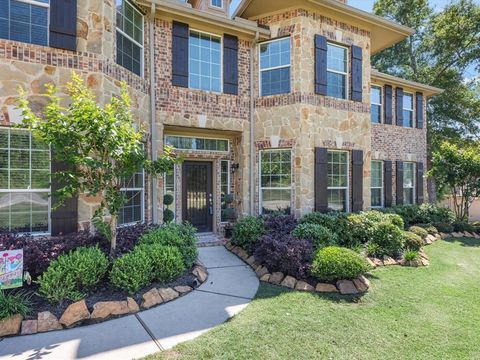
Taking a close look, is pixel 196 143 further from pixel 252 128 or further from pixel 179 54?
pixel 179 54

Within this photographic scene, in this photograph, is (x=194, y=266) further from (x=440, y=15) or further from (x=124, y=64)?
(x=440, y=15)

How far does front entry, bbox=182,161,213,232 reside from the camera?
8570mm

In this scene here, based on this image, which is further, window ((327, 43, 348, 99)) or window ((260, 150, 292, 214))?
window ((327, 43, 348, 99))

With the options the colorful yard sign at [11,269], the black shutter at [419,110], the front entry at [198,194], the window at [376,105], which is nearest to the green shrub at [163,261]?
the colorful yard sign at [11,269]

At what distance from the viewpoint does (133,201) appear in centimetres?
695

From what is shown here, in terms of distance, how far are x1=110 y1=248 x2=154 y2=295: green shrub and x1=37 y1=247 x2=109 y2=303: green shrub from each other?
0.82 ft

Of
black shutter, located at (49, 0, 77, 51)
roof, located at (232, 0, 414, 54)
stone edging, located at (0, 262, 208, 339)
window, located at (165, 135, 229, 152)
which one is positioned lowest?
stone edging, located at (0, 262, 208, 339)

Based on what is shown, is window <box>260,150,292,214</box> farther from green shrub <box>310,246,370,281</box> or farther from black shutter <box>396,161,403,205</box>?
black shutter <box>396,161,403,205</box>

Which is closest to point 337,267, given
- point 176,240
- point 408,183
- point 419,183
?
point 176,240

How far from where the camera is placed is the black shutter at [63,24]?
5454 millimetres

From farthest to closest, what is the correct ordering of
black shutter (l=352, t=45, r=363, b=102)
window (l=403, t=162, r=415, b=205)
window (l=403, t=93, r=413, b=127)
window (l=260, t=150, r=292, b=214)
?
window (l=403, t=93, r=413, b=127) < window (l=403, t=162, r=415, b=205) < black shutter (l=352, t=45, r=363, b=102) < window (l=260, t=150, r=292, b=214)

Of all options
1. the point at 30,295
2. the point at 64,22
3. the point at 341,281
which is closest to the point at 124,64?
the point at 64,22

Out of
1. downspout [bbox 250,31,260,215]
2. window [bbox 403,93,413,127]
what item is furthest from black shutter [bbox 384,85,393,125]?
downspout [bbox 250,31,260,215]

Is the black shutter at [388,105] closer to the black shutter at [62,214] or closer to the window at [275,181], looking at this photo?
the window at [275,181]
